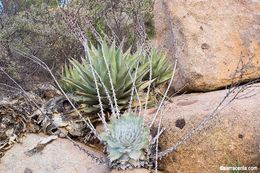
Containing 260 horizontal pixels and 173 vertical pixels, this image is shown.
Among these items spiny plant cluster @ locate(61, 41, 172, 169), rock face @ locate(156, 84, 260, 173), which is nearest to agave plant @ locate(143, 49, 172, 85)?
spiny plant cluster @ locate(61, 41, 172, 169)

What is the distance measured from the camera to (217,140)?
3.67 meters

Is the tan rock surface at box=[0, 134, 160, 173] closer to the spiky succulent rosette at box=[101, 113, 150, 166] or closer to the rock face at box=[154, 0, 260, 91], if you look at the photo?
the spiky succulent rosette at box=[101, 113, 150, 166]

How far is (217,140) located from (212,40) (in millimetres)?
2546

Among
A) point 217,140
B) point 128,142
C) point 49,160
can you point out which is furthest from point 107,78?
point 217,140

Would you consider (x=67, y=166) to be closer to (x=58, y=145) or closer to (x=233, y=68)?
(x=58, y=145)

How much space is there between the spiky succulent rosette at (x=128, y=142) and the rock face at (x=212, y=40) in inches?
87.2

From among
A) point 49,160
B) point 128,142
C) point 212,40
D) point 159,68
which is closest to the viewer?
point 128,142

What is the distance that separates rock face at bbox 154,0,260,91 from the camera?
18.4 feet

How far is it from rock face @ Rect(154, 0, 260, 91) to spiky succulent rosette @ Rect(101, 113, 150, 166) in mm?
2214

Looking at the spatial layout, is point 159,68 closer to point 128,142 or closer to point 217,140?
point 217,140

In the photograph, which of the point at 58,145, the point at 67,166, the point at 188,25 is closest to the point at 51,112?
the point at 58,145

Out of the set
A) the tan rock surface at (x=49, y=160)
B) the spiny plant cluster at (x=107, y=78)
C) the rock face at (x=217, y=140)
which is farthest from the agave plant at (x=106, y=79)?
the rock face at (x=217, y=140)

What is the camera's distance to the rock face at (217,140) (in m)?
3.61

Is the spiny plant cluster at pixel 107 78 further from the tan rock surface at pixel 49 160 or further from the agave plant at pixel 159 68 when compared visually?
the tan rock surface at pixel 49 160
